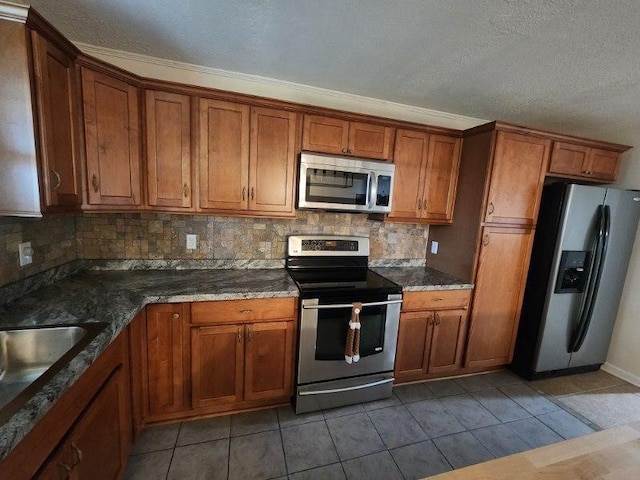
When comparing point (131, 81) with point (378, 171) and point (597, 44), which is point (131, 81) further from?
point (597, 44)

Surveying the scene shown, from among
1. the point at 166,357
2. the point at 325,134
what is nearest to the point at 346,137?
the point at 325,134

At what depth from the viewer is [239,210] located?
6.76 feet

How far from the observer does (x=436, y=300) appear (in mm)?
2299

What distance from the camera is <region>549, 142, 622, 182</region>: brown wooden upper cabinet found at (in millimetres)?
2373

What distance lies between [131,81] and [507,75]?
242cm

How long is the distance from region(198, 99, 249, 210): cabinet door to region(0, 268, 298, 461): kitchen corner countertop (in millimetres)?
556

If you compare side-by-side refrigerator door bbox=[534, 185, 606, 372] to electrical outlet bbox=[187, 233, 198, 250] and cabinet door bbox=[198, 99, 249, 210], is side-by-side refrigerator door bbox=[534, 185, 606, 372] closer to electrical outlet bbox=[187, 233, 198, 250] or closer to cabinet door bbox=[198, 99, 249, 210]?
cabinet door bbox=[198, 99, 249, 210]

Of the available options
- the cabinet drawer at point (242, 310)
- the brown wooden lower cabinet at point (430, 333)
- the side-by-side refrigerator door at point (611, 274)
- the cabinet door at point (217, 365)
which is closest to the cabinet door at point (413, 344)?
the brown wooden lower cabinet at point (430, 333)

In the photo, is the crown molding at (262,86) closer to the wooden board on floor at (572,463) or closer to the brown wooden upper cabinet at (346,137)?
the brown wooden upper cabinet at (346,137)

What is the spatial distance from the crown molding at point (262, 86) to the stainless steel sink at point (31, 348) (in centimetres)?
176

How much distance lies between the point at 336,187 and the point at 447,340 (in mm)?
1601

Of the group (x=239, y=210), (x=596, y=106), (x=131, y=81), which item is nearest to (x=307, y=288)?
(x=239, y=210)

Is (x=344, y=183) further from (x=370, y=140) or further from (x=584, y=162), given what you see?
(x=584, y=162)

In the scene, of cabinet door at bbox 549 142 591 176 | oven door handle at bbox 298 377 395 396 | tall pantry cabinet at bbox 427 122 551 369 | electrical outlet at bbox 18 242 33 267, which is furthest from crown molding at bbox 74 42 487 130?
oven door handle at bbox 298 377 395 396
